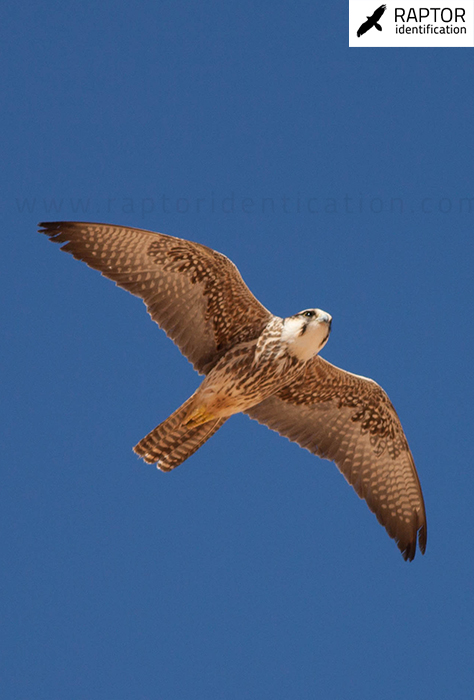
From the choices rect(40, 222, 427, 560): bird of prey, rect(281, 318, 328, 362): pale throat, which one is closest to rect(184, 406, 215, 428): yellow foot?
rect(40, 222, 427, 560): bird of prey

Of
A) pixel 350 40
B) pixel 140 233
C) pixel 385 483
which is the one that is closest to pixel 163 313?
pixel 140 233

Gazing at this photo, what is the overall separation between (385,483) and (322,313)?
2.54 meters

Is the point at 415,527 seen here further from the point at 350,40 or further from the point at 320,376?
the point at 350,40

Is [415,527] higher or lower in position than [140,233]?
lower

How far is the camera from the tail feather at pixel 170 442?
10211 millimetres

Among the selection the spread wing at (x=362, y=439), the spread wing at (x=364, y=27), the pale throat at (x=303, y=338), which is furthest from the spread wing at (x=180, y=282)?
the spread wing at (x=364, y=27)

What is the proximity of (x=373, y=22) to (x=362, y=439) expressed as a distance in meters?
5.48

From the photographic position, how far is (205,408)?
10.2 metres

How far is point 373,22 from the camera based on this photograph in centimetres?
1321

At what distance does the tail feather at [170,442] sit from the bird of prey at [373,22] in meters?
5.84

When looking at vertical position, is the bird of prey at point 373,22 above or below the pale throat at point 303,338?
above

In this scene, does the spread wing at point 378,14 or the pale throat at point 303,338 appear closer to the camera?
the pale throat at point 303,338

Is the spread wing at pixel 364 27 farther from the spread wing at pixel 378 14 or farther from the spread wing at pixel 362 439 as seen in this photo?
the spread wing at pixel 362 439

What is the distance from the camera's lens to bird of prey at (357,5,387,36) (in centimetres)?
1317
